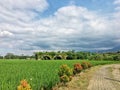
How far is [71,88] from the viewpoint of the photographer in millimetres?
16672

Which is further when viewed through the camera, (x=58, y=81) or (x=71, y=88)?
(x=58, y=81)

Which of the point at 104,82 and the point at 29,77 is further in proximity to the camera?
the point at 104,82

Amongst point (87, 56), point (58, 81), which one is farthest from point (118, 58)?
point (58, 81)

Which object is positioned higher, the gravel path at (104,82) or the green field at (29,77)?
the green field at (29,77)

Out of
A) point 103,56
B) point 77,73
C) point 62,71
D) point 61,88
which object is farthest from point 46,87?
point 103,56

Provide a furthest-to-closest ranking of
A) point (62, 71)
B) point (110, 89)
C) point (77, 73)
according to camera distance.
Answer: point (77, 73)
point (62, 71)
point (110, 89)

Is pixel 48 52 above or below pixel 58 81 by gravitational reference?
above

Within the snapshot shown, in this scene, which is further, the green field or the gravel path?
the gravel path

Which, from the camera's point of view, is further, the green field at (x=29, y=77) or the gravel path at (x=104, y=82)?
the gravel path at (x=104, y=82)

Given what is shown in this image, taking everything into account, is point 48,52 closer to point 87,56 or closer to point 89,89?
point 87,56

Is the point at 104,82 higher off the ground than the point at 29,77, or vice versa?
the point at 29,77

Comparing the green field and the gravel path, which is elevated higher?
the green field

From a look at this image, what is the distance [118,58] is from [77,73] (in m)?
56.3

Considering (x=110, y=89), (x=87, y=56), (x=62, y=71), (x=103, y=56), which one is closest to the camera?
(x=110, y=89)
